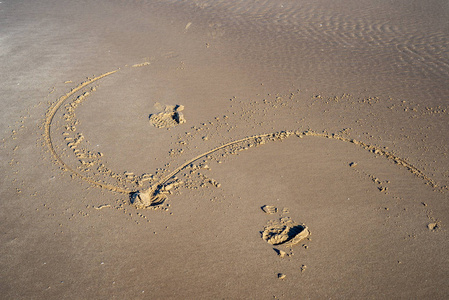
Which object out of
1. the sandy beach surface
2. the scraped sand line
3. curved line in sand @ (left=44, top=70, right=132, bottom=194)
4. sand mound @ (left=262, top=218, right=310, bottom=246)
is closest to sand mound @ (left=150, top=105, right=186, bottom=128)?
the sandy beach surface

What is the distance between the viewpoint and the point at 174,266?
3.82 meters

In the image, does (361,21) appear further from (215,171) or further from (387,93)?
(215,171)

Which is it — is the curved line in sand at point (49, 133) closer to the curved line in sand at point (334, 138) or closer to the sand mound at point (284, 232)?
the curved line in sand at point (334, 138)

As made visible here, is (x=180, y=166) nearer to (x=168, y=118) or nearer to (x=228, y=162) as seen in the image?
(x=228, y=162)

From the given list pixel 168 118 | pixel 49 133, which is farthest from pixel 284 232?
pixel 49 133

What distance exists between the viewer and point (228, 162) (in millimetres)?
5215

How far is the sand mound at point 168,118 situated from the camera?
19.7 feet

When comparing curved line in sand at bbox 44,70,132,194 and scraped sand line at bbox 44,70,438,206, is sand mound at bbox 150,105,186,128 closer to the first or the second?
scraped sand line at bbox 44,70,438,206

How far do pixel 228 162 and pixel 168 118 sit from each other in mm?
1692

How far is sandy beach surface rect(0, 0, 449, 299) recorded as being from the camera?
3762 millimetres

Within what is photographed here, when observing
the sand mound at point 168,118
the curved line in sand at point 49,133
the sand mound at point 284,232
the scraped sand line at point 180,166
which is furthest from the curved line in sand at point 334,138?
the sand mound at point 284,232

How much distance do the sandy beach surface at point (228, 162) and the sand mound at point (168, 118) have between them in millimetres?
34

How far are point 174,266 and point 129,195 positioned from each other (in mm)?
1349

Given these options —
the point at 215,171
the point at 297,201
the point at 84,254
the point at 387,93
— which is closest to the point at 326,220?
the point at 297,201
